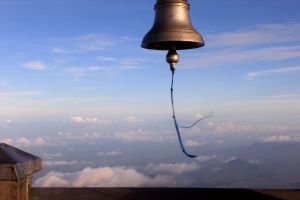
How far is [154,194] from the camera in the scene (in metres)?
5.36

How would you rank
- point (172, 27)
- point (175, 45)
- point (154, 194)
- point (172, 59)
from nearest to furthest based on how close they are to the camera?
1. point (172, 59)
2. point (172, 27)
3. point (175, 45)
4. point (154, 194)

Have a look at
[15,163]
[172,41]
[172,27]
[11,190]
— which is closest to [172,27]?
[172,27]

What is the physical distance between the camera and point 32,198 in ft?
17.8

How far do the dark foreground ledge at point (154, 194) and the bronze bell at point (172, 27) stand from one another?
164 cm

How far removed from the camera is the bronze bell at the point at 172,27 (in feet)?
16.2

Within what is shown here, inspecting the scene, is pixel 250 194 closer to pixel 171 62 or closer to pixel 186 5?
pixel 171 62


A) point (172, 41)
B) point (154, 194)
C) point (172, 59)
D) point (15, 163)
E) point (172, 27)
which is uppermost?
point (172, 27)

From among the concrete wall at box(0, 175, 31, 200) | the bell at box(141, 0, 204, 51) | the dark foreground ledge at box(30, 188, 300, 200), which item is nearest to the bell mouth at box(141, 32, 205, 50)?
the bell at box(141, 0, 204, 51)

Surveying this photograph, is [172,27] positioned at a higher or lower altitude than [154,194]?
higher

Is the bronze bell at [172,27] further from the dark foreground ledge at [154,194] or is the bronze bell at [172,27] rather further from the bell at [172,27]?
the dark foreground ledge at [154,194]

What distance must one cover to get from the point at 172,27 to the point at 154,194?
189 centimetres

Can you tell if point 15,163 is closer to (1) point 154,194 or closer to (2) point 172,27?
(1) point 154,194

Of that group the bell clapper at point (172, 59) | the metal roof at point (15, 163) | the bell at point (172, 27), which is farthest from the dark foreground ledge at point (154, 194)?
the bell at point (172, 27)

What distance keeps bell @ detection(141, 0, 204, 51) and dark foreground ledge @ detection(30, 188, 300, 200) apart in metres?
1.65
